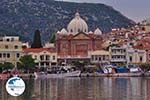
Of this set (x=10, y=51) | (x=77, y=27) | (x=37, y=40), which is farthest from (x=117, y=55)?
(x=10, y=51)

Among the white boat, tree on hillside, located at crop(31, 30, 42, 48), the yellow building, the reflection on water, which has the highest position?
tree on hillside, located at crop(31, 30, 42, 48)

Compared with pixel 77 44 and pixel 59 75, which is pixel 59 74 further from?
pixel 77 44

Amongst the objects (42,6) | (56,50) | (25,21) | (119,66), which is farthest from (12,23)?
(119,66)

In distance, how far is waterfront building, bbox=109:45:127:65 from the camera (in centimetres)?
8869

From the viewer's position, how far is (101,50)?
296ft

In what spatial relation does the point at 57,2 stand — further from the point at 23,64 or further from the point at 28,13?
the point at 23,64

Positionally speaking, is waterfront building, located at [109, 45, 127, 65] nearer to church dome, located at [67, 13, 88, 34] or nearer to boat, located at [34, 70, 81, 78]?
church dome, located at [67, 13, 88, 34]

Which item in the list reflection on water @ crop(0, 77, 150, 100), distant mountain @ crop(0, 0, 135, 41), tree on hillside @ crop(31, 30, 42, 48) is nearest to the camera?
reflection on water @ crop(0, 77, 150, 100)

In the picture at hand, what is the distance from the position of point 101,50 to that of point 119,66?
601cm

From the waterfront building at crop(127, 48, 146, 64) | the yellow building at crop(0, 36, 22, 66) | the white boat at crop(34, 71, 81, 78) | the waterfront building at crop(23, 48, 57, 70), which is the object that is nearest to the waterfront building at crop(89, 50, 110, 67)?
the waterfront building at crop(127, 48, 146, 64)

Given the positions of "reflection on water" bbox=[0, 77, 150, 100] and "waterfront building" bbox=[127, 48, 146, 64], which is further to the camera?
"waterfront building" bbox=[127, 48, 146, 64]

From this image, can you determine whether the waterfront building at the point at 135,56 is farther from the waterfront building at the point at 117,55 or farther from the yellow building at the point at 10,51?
the yellow building at the point at 10,51

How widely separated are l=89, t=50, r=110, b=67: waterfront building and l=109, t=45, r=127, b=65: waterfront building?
67cm

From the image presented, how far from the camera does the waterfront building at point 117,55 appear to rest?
88.7m
